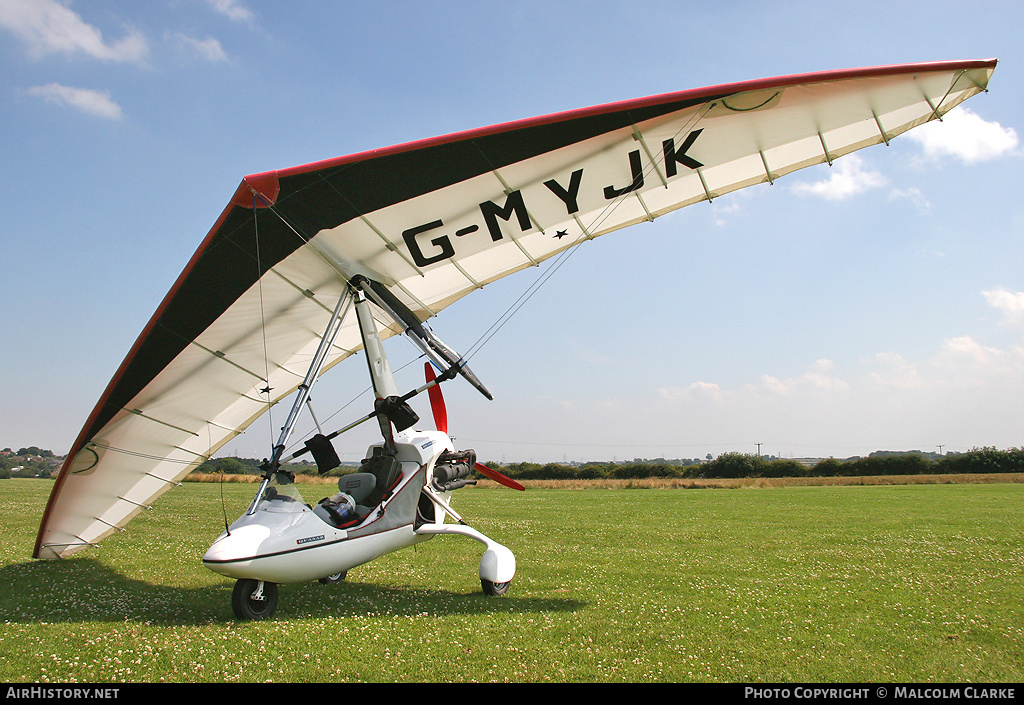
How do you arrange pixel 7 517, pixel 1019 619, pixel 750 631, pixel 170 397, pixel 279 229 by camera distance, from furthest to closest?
pixel 7 517 < pixel 170 397 < pixel 279 229 < pixel 1019 619 < pixel 750 631

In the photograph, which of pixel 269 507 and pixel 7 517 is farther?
pixel 7 517

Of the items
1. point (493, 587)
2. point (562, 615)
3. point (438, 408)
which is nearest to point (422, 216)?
point (438, 408)

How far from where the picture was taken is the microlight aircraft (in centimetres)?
640

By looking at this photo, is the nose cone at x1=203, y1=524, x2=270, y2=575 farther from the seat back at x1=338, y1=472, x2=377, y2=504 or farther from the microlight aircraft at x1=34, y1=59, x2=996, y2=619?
the seat back at x1=338, y1=472, x2=377, y2=504

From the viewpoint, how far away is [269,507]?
657 centimetres

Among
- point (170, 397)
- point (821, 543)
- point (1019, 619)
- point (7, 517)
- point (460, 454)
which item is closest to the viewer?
point (1019, 619)

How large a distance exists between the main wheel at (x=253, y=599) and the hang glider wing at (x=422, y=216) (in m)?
3.69

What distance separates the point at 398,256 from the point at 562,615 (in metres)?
5.06

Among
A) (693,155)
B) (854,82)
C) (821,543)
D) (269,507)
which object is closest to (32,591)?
(269,507)

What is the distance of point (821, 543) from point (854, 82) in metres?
8.99

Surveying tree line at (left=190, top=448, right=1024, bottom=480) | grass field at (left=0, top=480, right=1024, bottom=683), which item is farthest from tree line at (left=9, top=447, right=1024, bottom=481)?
grass field at (left=0, top=480, right=1024, bottom=683)

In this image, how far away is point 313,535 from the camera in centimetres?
652

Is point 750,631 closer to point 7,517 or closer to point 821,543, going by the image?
point 821,543

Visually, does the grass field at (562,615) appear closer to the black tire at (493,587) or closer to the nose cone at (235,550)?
the black tire at (493,587)
